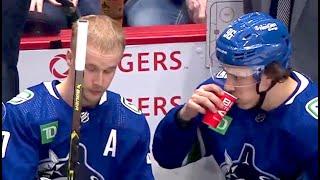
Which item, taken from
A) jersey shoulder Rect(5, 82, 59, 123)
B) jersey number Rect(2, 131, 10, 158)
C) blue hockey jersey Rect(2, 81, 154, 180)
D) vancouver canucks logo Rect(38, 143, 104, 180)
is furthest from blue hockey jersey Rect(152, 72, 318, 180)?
jersey number Rect(2, 131, 10, 158)

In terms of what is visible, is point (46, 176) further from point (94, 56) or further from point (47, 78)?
point (47, 78)

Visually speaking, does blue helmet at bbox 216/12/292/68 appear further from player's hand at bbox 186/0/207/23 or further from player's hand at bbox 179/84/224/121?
player's hand at bbox 186/0/207/23

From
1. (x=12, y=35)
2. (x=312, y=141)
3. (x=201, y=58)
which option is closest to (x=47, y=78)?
(x=12, y=35)

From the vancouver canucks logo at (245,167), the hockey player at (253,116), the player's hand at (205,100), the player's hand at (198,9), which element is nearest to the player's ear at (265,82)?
the hockey player at (253,116)

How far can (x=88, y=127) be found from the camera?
2525 millimetres

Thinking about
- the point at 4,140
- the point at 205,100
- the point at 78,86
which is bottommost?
the point at 4,140

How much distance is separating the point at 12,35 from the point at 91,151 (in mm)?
562

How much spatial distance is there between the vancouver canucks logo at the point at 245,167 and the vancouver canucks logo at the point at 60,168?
39 cm

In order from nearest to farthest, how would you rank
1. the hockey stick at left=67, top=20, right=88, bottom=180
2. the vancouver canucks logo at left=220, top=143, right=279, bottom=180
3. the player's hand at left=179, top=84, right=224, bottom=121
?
the hockey stick at left=67, top=20, right=88, bottom=180 < the player's hand at left=179, top=84, right=224, bottom=121 < the vancouver canucks logo at left=220, top=143, right=279, bottom=180

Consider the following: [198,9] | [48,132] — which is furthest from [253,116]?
[198,9]

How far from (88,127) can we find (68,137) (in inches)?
2.5

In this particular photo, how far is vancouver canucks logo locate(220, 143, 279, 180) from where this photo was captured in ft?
8.63

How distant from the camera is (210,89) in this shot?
253cm

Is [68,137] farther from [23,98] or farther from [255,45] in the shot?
[255,45]
